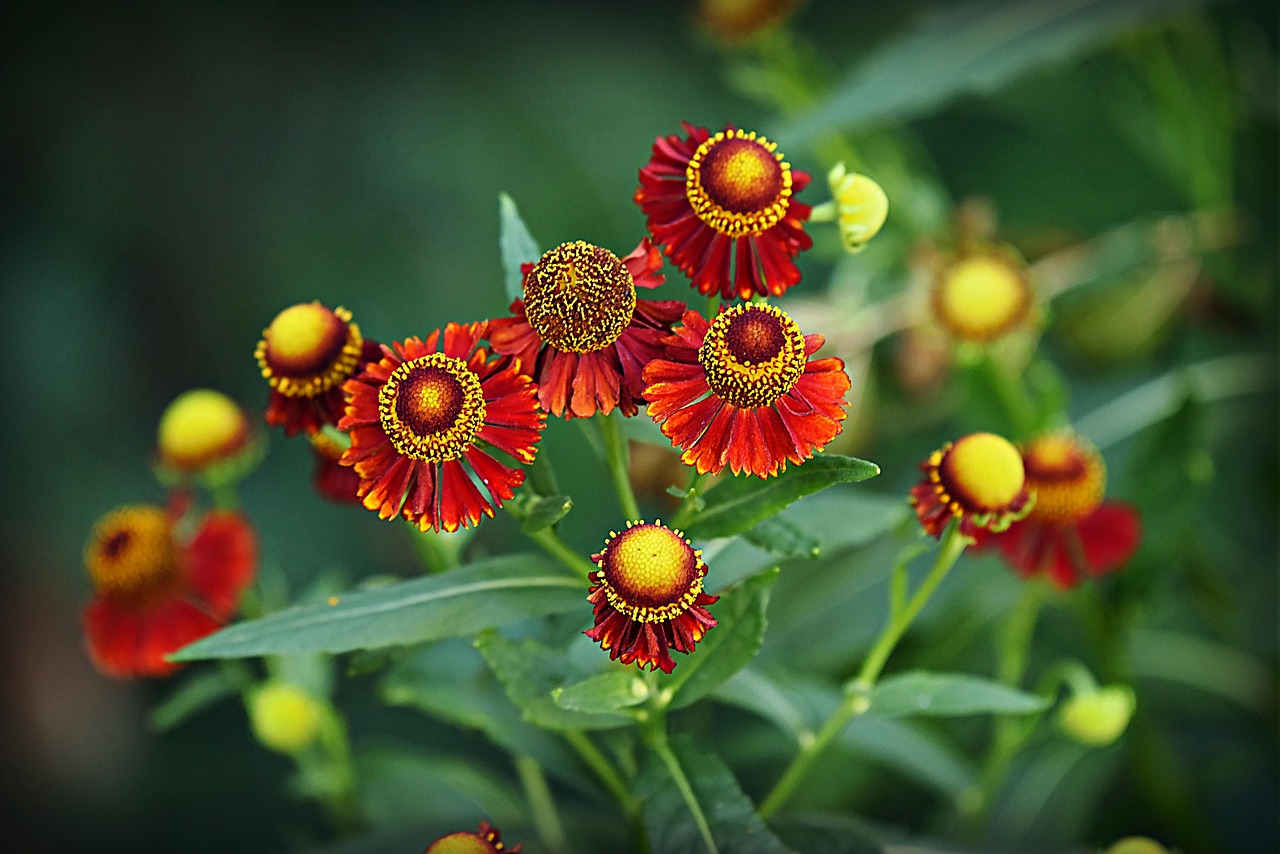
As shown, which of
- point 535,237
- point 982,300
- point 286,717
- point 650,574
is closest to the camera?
point 650,574

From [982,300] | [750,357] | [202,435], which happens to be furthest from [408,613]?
[982,300]

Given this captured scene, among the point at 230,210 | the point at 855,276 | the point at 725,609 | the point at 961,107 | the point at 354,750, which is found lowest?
the point at 354,750

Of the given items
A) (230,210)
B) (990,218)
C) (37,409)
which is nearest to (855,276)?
(990,218)

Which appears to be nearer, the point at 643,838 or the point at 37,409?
the point at 643,838

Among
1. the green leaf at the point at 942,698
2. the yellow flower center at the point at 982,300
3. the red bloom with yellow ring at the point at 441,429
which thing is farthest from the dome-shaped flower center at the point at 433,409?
the yellow flower center at the point at 982,300

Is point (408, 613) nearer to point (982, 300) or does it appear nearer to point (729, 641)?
point (729, 641)

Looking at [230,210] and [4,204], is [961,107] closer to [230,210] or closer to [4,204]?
Answer: [230,210]
